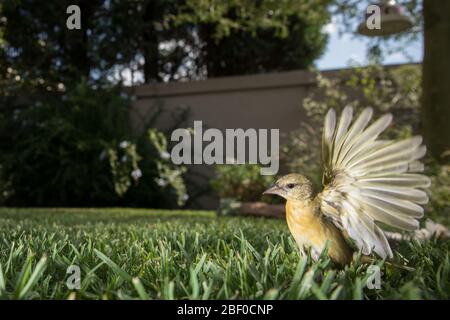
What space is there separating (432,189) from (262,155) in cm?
152

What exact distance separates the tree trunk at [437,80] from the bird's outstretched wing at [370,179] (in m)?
3.21

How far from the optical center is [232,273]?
1.08 m

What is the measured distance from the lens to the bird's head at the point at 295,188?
1.17m

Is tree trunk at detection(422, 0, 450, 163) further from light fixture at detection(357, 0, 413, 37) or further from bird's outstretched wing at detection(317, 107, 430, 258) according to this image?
bird's outstretched wing at detection(317, 107, 430, 258)

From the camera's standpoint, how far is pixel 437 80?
13.3ft

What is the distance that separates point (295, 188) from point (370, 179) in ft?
0.66

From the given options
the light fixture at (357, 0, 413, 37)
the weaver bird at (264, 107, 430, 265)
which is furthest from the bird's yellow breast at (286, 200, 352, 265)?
the light fixture at (357, 0, 413, 37)

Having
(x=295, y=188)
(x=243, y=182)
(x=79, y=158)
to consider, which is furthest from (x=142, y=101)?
(x=295, y=188)

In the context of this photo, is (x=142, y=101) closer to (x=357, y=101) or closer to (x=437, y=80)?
(x=357, y=101)

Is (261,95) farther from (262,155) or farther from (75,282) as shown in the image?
(75,282)

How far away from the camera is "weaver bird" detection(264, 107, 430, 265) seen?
3.27 ft

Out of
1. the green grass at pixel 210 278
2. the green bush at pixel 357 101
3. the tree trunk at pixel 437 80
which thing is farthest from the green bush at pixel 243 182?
the green grass at pixel 210 278

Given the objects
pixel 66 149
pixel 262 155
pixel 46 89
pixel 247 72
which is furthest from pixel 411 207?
pixel 247 72

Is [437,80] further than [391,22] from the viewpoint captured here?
No
